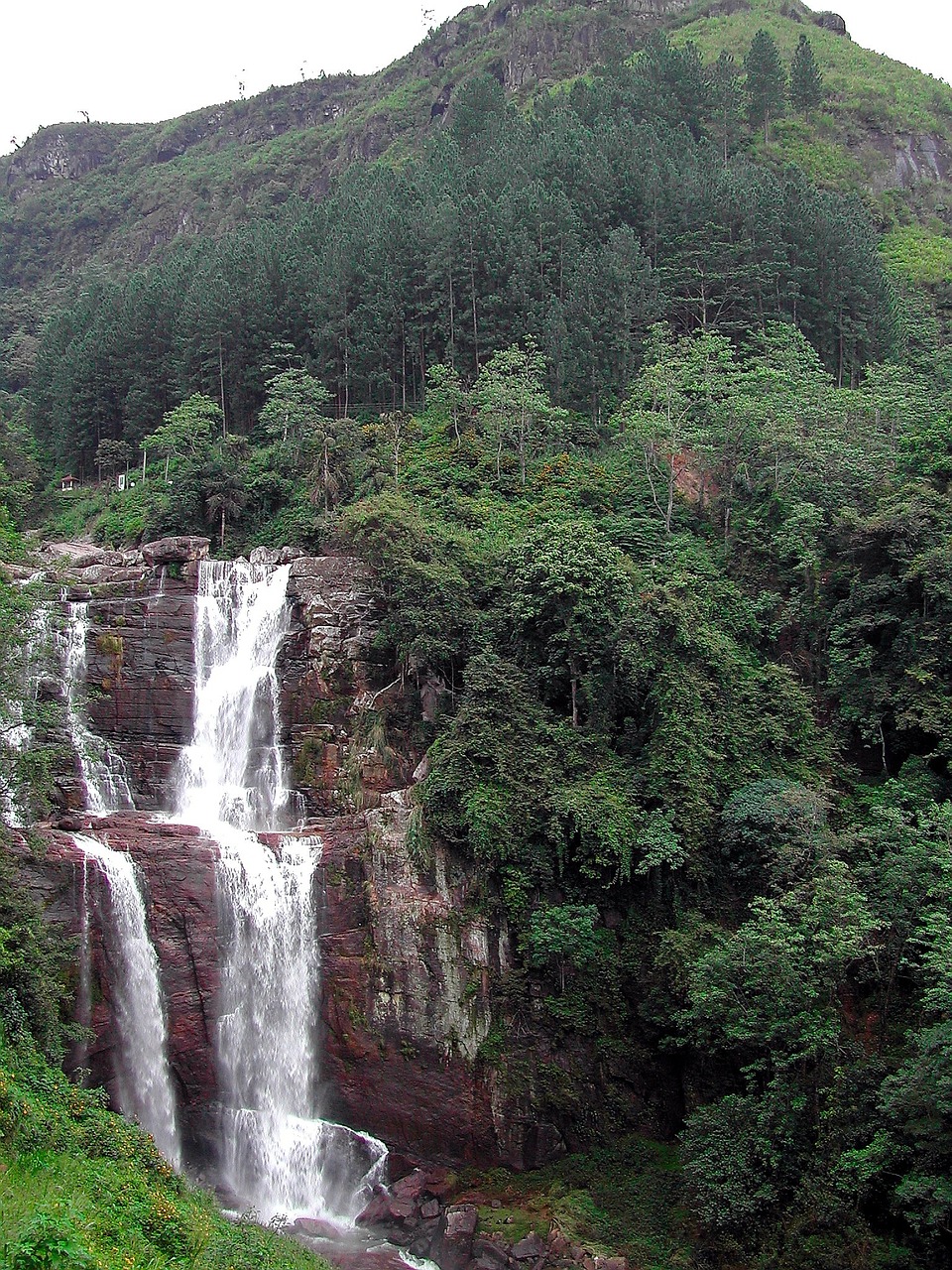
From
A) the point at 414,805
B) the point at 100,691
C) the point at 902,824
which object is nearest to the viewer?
the point at 902,824

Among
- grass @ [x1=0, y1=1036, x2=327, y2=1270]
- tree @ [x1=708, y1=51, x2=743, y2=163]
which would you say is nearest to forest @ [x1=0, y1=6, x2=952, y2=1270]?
grass @ [x1=0, y1=1036, x2=327, y2=1270]

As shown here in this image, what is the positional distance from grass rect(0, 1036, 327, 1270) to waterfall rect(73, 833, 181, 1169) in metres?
3.22

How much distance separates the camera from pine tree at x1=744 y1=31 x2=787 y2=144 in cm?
7056

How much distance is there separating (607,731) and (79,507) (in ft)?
110

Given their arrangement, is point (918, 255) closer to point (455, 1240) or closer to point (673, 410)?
point (673, 410)

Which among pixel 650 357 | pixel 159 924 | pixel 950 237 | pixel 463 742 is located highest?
pixel 950 237

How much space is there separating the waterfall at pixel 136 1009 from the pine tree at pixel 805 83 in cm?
7282

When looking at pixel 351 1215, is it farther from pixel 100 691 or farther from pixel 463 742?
pixel 100 691

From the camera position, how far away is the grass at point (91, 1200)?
12.7 metres

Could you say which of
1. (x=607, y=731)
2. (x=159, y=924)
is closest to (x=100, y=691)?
(x=159, y=924)

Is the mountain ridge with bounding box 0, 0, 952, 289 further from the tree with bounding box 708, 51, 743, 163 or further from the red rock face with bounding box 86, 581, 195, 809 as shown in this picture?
the red rock face with bounding box 86, 581, 195, 809

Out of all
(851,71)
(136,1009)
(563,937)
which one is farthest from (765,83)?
(136,1009)

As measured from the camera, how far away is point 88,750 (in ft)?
101

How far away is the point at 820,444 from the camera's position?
35.8m
